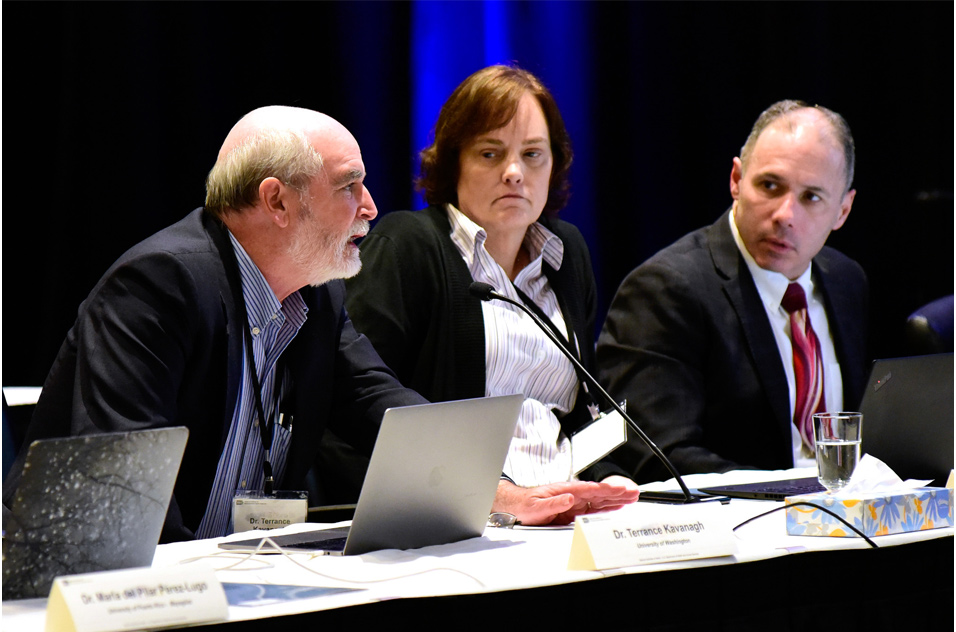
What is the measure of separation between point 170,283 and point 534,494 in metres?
0.69


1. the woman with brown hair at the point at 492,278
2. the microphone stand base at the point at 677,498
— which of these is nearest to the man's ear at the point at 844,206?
the woman with brown hair at the point at 492,278

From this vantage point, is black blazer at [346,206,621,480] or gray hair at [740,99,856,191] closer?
black blazer at [346,206,621,480]

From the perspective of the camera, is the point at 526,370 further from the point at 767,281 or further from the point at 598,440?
the point at 767,281

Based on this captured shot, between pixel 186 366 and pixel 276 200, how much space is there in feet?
1.29

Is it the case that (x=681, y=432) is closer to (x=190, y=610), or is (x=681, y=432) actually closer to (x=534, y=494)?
(x=534, y=494)

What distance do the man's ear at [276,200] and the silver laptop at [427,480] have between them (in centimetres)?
68

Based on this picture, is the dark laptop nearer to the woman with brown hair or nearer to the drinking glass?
the drinking glass

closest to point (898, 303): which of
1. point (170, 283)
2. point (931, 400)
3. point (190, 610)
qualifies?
point (931, 400)

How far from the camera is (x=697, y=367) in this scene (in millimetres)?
2627

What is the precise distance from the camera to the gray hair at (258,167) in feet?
6.65

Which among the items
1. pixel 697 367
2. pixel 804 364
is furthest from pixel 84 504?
pixel 804 364

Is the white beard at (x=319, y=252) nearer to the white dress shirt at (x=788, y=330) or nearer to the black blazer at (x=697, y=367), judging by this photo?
the black blazer at (x=697, y=367)

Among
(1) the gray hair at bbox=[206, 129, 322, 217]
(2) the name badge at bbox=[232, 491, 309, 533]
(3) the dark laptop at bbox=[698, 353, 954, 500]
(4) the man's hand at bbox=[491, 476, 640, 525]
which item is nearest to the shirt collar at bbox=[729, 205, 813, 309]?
(3) the dark laptop at bbox=[698, 353, 954, 500]

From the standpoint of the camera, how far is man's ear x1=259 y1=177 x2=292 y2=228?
202cm
